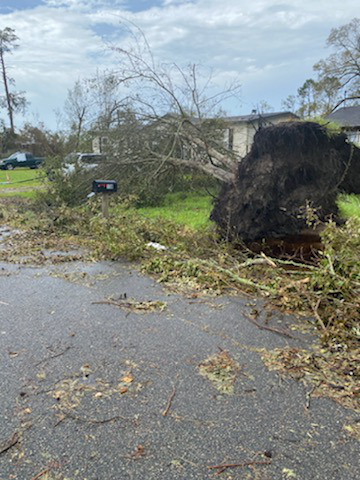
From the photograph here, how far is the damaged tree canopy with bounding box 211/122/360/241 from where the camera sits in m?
5.75

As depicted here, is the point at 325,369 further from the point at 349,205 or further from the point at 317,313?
the point at 349,205

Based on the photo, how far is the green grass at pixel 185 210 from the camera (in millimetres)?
7861

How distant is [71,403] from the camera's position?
242 centimetres

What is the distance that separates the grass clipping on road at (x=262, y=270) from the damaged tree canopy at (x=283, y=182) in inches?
21.0

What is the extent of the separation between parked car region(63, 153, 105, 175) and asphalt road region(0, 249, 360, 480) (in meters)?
7.44

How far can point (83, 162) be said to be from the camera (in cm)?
1099

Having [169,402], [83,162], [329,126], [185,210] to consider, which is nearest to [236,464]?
[169,402]

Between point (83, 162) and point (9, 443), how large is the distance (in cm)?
969

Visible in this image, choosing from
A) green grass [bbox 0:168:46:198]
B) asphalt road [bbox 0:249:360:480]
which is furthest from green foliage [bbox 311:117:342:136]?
green grass [bbox 0:168:46:198]

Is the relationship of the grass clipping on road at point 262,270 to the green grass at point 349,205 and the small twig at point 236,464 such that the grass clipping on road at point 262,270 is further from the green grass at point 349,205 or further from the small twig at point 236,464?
the green grass at point 349,205

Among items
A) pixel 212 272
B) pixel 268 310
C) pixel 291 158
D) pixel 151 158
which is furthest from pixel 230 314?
pixel 151 158

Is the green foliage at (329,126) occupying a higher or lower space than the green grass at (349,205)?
higher

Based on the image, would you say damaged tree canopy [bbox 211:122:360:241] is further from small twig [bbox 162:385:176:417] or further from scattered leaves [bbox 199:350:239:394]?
small twig [bbox 162:385:176:417]

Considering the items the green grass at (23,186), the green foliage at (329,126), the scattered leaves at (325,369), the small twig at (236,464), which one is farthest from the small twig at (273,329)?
the green grass at (23,186)
